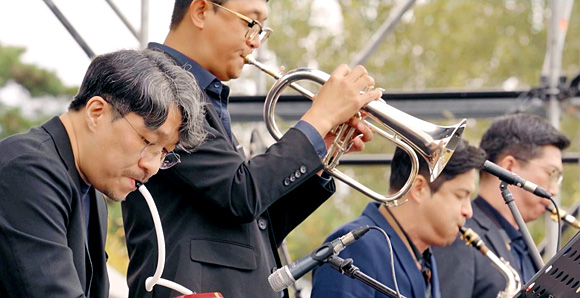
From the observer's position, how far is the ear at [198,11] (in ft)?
12.1

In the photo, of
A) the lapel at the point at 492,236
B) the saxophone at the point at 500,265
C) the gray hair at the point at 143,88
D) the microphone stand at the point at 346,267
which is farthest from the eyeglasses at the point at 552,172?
the gray hair at the point at 143,88

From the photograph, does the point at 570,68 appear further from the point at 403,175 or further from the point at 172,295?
the point at 172,295

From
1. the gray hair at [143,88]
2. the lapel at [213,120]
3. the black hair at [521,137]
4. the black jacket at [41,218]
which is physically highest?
the black hair at [521,137]

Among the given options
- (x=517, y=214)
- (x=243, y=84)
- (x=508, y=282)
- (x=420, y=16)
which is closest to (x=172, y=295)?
(x=517, y=214)

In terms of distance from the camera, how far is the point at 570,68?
1883 cm

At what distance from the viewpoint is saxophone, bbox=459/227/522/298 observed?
4691 mm

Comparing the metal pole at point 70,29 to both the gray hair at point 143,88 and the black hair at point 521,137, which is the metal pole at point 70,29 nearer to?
the black hair at point 521,137

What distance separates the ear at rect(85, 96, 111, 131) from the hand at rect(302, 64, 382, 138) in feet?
2.63

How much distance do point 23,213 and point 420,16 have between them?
16710 mm

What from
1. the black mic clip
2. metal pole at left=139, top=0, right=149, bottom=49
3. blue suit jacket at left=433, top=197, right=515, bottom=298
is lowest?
the black mic clip

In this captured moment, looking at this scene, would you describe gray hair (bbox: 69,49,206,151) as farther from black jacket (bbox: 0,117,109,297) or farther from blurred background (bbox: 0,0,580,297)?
blurred background (bbox: 0,0,580,297)

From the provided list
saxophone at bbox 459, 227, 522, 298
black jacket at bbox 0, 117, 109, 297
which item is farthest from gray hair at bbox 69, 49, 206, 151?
saxophone at bbox 459, 227, 522, 298

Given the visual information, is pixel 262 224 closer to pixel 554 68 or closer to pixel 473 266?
pixel 473 266

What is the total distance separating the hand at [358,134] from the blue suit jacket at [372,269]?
0.42 m
